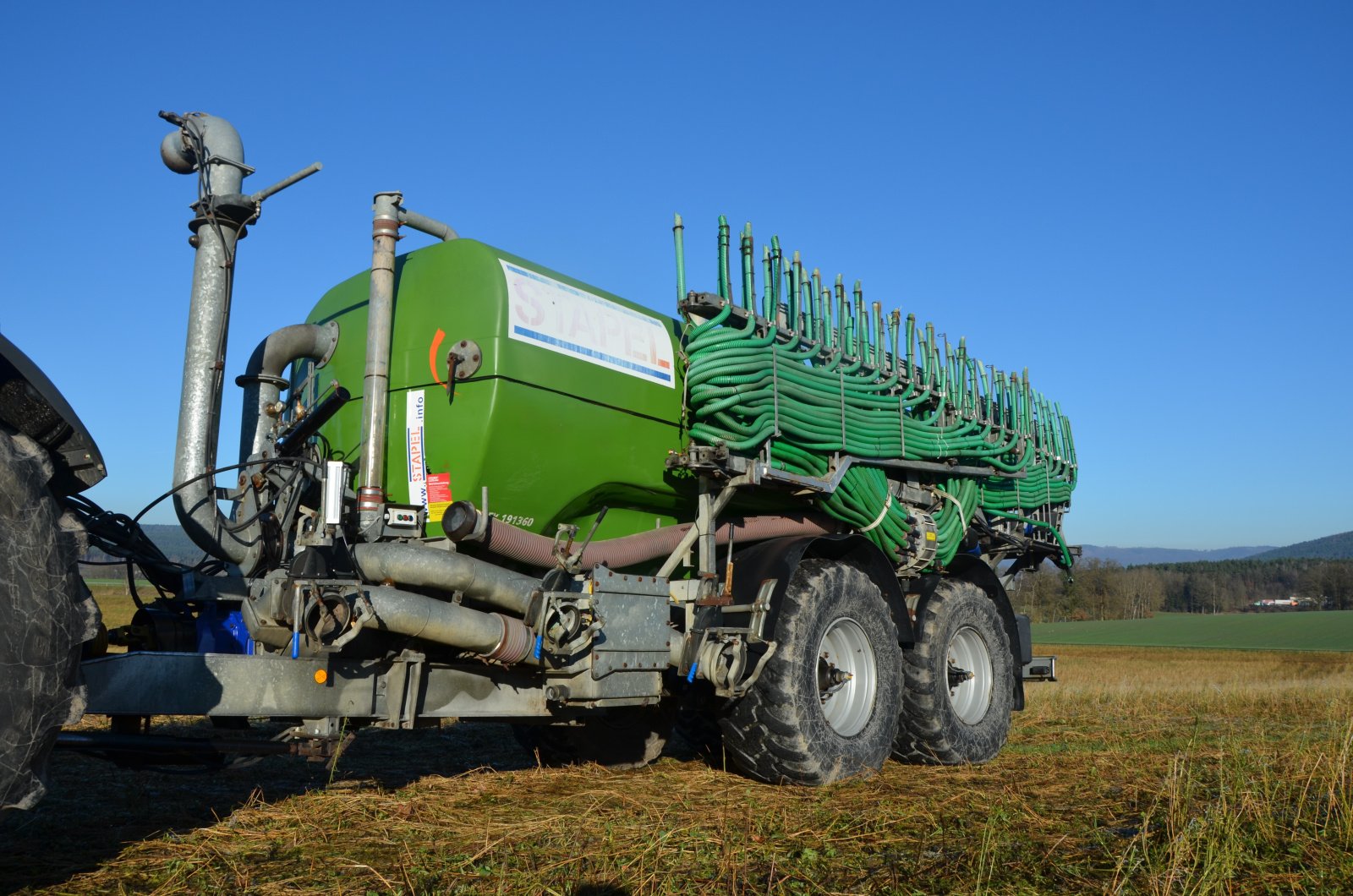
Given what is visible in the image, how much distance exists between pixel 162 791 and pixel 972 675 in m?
5.24

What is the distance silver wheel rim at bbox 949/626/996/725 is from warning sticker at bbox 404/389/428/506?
423 centimetres

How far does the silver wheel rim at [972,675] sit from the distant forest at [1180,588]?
172 feet

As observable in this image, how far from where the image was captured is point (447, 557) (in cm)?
469

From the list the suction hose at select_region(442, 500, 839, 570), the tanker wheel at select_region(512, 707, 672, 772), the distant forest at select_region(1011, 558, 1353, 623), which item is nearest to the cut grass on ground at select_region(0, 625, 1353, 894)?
the tanker wheel at select_region(512, 707, 672, 772)

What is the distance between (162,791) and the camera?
5461 mm

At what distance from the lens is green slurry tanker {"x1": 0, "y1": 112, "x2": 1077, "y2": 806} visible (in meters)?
3.70

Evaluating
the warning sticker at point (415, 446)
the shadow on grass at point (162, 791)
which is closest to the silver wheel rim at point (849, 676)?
the shadow on grass at point (162, 791)

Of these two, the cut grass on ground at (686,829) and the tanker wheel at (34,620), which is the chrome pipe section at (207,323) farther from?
the tanker wheel at (34,620)

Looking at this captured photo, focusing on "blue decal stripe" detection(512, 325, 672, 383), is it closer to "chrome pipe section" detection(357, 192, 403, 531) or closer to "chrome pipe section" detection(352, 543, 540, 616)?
"chrome pipe section" detection(357, 192, 403, 531)

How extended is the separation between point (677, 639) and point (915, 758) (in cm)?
237

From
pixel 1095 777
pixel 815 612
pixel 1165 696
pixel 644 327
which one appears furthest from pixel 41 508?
pixel 1165 696

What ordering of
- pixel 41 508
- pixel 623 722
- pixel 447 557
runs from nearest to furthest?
pixel 41 508, pixel 447 557, pixel 623 722

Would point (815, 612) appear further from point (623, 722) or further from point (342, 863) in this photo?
point (342, 863)

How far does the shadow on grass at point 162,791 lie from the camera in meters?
3.87
